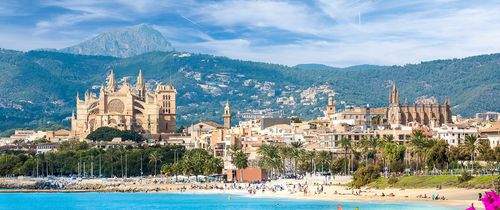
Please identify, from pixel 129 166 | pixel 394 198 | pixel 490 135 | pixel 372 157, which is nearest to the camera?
pixel 394 198

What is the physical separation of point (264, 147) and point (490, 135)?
29737mm

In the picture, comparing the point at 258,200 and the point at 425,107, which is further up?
the point at 425,107

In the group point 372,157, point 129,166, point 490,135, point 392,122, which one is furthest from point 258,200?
point 392,122

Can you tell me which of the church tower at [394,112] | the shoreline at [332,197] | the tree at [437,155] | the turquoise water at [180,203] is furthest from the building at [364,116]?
the tree at [437,155]

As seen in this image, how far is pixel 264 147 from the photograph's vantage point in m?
139

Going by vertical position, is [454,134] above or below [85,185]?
above

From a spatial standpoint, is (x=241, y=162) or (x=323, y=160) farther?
(x=241, y=162)

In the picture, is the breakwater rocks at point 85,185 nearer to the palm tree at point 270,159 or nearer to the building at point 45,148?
the palm tree at point 270,159

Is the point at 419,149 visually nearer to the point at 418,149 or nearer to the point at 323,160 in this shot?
the point at 418,149

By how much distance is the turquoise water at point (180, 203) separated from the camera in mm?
82275

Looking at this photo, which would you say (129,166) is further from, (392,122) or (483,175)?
(483,175)

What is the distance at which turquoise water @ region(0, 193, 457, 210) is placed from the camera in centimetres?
8228

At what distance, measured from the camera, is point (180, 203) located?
101 metres

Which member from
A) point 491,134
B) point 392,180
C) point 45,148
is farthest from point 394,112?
point 392,180
